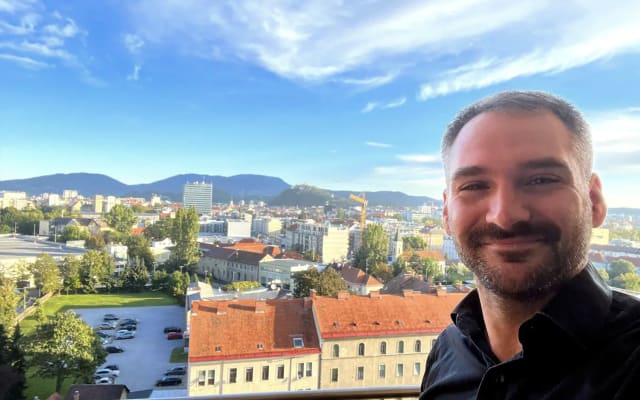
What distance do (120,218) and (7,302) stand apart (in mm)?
1220

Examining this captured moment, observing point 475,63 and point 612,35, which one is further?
point 475,63

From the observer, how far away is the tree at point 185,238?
11.9 ft

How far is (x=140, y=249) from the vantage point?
334cm

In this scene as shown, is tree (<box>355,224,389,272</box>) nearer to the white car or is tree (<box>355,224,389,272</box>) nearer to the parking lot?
the parking lot

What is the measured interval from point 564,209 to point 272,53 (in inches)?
129

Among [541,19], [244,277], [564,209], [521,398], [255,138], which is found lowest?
[244,277]

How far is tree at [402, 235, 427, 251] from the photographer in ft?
11.4

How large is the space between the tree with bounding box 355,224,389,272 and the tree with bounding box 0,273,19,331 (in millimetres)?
2579

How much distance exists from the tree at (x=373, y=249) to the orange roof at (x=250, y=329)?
0.77m

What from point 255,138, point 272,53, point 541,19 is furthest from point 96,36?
point 541,19

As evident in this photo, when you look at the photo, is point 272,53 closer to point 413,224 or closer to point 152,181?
Result: point 152,181

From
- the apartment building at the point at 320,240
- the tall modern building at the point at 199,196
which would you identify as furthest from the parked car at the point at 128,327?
the apartment building at the point at 320,240

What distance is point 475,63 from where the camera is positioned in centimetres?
300

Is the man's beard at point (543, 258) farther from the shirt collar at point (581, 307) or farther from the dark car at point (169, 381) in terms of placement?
the dark car at point (169, 381)
